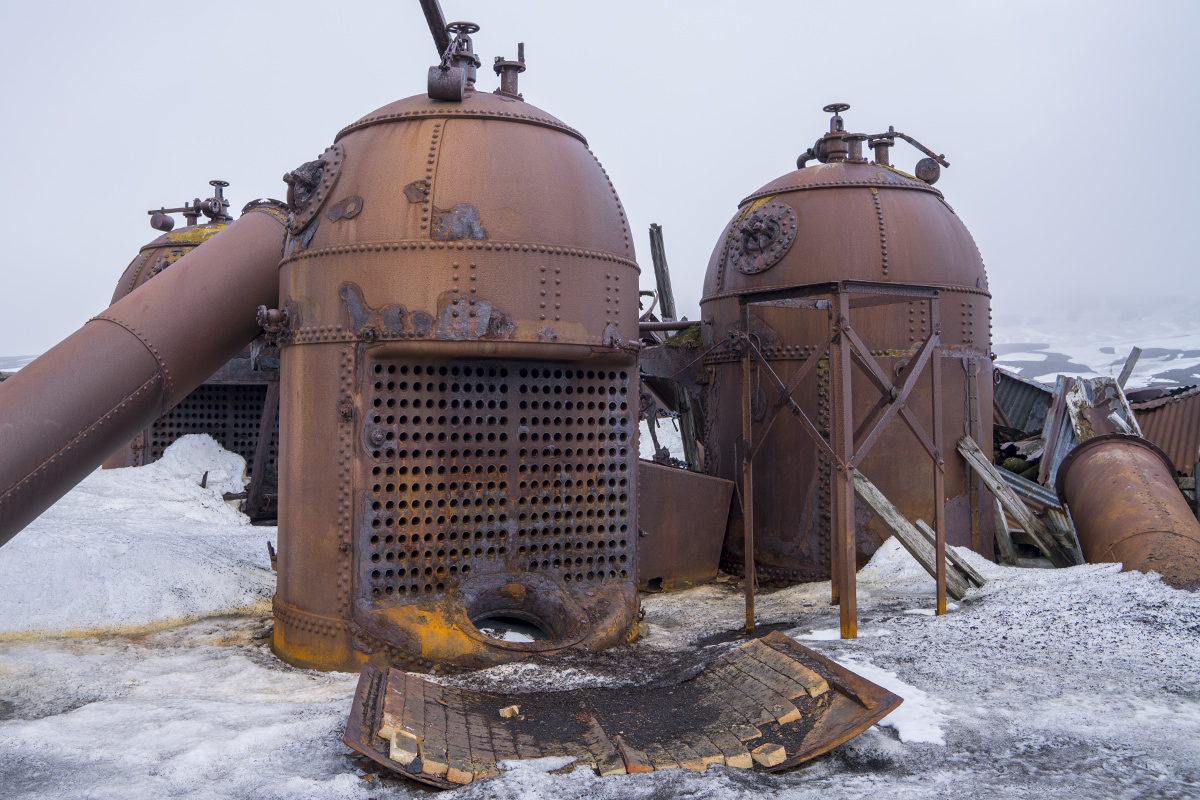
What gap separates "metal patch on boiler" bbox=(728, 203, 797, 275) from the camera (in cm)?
875

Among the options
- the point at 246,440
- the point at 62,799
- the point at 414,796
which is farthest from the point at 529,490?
the point at 246,440

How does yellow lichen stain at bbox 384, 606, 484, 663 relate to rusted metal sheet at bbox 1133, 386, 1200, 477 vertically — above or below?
below

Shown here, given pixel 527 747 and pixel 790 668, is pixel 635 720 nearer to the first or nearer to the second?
pixel 527 747

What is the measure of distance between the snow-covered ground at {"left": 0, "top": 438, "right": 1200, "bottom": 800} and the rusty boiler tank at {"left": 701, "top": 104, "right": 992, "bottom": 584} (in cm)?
70

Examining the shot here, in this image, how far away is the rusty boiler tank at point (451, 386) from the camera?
5738 millimetres

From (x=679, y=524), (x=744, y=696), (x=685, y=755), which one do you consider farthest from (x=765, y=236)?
(x=685, y=755)

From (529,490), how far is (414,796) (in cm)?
272

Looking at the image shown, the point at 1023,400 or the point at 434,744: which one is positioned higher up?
the point at 1023,400

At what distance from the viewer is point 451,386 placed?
603 cm

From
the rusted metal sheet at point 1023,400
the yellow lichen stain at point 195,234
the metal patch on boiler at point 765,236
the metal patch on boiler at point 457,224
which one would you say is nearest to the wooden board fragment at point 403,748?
the metal patch on boiler at point 457,224

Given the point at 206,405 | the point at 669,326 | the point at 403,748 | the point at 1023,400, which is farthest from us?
the point at 1023,400

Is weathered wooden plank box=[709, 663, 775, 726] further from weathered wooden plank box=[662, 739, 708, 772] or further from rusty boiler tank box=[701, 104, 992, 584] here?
rusty boiler tank box=[701, 104, 992, 584]

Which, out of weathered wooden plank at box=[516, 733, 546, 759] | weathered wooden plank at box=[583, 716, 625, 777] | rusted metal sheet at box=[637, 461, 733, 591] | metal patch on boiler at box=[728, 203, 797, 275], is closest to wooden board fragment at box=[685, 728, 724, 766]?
weathered wooden plank at box=[583, 716, 625, 777]

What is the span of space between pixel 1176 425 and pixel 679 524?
8.22 m
